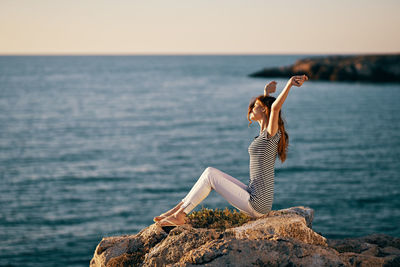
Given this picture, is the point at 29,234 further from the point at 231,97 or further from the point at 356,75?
the point at 356,75

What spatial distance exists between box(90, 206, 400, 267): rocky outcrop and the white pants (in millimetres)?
402

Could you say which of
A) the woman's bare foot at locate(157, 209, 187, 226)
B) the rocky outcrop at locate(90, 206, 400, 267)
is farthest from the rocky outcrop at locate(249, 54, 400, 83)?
the woman's bare foot at locate(157, 209, 187, 226)

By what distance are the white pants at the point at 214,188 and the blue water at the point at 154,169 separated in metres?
12.0

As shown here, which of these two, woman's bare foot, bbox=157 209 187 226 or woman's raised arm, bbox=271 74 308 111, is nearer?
woman's raised arm, bbox=271 74 308 111

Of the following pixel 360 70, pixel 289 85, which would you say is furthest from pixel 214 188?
pixel 360 70

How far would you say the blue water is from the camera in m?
20.6

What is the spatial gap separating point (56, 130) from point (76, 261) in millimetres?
32113

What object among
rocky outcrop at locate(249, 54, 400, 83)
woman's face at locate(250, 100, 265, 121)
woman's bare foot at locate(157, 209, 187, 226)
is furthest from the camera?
rocky outcrop at locate(249, 54, 400, 83)

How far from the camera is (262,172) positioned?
7207 millimetres

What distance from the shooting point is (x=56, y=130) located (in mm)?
46656

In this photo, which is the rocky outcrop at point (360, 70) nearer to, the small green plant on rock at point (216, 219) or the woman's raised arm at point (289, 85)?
the small green plant on rock at point (216, 219)

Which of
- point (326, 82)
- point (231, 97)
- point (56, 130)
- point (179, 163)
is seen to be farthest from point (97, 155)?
point (326, 82)

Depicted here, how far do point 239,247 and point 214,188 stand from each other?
58.9 inches

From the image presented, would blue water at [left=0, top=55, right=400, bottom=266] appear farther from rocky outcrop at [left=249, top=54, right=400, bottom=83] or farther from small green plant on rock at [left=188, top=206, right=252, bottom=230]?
rocky outcrop at [left=249, top=54, right=400, bottom=83]
